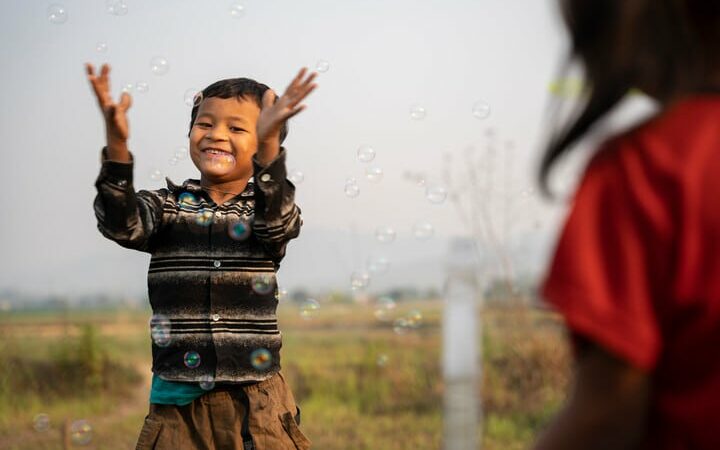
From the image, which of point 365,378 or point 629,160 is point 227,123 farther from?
point 365,378

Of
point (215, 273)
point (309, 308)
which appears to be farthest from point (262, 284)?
point (309, 308)

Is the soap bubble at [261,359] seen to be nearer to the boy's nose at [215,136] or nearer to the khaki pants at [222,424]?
the khaki pants at [222,424]

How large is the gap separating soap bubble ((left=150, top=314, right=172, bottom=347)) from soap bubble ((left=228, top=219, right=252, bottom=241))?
31 centimetres

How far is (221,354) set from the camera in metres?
2.70

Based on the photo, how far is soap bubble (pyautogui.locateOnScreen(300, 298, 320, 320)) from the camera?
366cm

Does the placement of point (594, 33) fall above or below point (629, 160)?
above

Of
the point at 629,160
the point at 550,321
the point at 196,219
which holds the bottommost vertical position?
the point at 550,321

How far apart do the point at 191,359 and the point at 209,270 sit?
0.26m

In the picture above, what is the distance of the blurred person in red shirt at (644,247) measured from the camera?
0.88 m

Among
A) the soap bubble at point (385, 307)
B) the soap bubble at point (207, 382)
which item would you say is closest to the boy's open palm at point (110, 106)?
the soap bubble at point (207, 382)

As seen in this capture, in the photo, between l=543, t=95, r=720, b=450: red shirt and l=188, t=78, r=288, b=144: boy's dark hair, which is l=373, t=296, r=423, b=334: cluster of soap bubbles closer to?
l=188, t=78, r=288, b=144: boy's dark hair

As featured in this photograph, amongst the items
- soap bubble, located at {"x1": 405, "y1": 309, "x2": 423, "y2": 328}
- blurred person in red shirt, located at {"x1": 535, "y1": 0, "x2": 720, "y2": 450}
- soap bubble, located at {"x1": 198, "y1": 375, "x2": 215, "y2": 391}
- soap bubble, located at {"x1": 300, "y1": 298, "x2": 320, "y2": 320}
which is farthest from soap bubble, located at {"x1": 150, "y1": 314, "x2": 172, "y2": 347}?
blurred person in red shirt, located at {"x1": 535, "y1": 0, "x2": 720, "y2": 450}

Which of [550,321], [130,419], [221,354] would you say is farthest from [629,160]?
[130,419]

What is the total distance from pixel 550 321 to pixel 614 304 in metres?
5.04
